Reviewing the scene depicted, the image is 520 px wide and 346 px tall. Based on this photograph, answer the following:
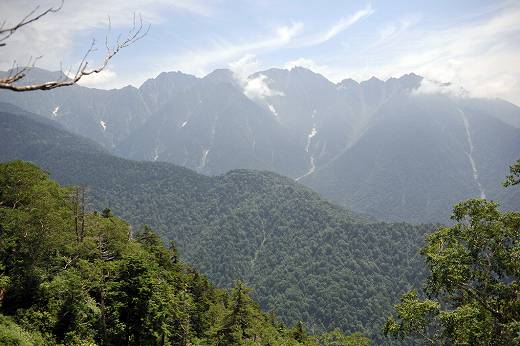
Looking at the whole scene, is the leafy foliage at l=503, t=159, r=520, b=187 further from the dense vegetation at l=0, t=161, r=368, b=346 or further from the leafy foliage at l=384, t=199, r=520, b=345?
the dense vegetation at l=0, t=161, r=368, b=346

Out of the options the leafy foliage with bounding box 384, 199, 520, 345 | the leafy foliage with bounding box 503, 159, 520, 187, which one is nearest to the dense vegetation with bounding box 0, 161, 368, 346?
the leafy foliage with bounding box 384, 199, 520, 345

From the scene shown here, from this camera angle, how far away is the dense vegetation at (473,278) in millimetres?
18031

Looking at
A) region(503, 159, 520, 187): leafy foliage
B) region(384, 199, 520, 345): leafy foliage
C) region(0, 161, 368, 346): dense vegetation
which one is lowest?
region(0, 161, 368, 346): dense vegetation

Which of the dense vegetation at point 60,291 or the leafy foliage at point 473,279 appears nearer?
the leafy foliage at point 473,279

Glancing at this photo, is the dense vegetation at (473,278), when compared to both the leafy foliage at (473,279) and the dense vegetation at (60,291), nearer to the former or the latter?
the leafy foliage at (473,279)

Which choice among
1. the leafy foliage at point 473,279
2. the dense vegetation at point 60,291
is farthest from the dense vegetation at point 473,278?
the dense vegetation at point 60,291

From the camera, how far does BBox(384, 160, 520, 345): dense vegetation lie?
1803 centimetres

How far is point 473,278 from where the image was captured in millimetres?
20438

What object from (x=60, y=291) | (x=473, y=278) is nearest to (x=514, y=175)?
(x=473, y=278)

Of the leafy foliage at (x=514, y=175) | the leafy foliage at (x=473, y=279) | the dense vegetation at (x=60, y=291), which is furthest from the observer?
the dense vegetation at (x=60, y=291)

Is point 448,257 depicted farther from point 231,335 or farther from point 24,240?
point 24,240

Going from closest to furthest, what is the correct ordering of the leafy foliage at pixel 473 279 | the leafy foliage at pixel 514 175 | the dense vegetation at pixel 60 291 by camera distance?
1. the leafy foliage at pixel 473 279
2. the leafy foliage at pixel 514 175
3. the dense vegetation at pixel 60 291

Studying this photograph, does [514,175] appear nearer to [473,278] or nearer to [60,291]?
[473,278]

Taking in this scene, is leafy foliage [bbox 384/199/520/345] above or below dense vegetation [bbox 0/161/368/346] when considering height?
above
